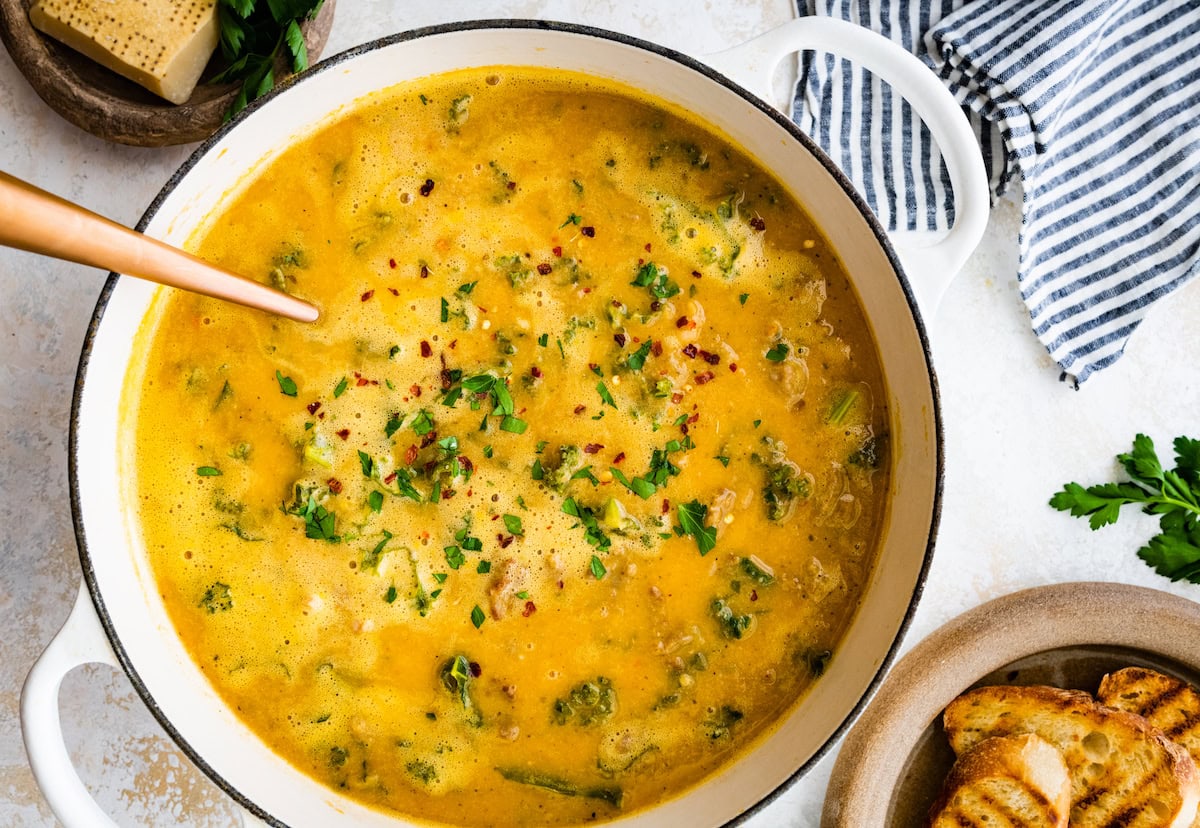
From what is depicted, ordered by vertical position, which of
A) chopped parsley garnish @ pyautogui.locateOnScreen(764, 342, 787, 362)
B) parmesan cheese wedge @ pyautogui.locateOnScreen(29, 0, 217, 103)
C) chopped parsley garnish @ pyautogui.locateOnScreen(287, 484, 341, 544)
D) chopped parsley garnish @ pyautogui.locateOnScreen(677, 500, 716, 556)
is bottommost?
chopped parsley garnish @ pyautogui.locateOnScreen(287, 484, 341, 544)

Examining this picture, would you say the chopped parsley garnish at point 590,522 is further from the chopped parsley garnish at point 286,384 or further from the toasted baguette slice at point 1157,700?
the toasted baguette slice at point 1157,700

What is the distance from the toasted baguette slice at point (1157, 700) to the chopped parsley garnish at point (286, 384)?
1886 millimetres

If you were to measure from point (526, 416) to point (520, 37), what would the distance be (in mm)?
736

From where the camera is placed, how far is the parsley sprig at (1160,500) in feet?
7.75

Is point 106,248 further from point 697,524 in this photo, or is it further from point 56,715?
point 697,524

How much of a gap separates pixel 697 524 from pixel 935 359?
70 cm

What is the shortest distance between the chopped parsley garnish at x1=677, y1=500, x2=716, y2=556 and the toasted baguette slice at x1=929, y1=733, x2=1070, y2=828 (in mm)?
789

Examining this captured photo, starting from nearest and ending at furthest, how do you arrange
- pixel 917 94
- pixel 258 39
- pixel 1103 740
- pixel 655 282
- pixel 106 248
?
pixel 106 248, pixel 917 94, pixel 655 282, pixel 258 39, pixel 1103 740

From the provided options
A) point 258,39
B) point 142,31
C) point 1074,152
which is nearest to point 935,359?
point 1074,152

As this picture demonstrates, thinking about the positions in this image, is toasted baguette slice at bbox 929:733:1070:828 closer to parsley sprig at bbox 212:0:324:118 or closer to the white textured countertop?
the white textured countertop

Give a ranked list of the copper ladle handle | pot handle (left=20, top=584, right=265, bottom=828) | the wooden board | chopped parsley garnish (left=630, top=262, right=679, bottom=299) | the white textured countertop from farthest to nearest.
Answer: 1. the white textured countertop
2. the wooden board
3. chopped parsley garnish (left=630, top=262, right=679, bottom=299)
4. pot handle (left=20, top=584, right=265, bottom=828)
5. the copper ladle handle

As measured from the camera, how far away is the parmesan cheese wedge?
2.18 meters

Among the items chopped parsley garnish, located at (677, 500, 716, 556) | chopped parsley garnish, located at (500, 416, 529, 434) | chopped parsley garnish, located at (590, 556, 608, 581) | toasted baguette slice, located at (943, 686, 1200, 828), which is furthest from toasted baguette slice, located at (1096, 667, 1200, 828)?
chopped parsley garnish, located at (500, 416, 529, 434)

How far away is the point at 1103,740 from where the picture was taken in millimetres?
2357
